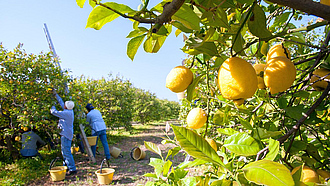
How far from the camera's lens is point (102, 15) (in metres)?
0.53

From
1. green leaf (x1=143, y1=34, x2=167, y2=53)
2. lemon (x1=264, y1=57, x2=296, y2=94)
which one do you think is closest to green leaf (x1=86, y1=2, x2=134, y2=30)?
green leaf (x1=143, y1=34, x2=167, y2=53)

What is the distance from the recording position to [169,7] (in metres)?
0.41

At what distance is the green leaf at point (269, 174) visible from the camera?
13.5 inches

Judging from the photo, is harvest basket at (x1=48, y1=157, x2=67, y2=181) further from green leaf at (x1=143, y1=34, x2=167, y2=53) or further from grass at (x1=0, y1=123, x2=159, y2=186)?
green leaf at (x1=143, y1=34, x2=167, y2=53)

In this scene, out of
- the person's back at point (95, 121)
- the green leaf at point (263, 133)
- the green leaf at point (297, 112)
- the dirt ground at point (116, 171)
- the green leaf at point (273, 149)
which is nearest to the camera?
the green leaf at point (273, 149)

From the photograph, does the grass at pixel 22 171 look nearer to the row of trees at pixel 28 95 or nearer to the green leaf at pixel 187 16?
the row of trees at pixel 28 95

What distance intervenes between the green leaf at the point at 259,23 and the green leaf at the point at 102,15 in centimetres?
33

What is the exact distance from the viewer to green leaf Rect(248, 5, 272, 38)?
53 centimetres

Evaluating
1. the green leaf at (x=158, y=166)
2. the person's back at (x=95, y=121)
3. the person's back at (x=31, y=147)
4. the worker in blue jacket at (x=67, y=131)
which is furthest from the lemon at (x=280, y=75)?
the person's back at (x=95, y=121)

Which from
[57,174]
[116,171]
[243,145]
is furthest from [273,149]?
[116,171]

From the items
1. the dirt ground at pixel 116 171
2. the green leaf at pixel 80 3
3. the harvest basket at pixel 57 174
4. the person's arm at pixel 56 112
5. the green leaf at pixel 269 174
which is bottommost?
the dirt ground at pixel 116 171

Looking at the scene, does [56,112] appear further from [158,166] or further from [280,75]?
[280,75]

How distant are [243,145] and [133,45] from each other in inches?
17.5

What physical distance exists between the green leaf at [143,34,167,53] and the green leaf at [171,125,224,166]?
392 mm
